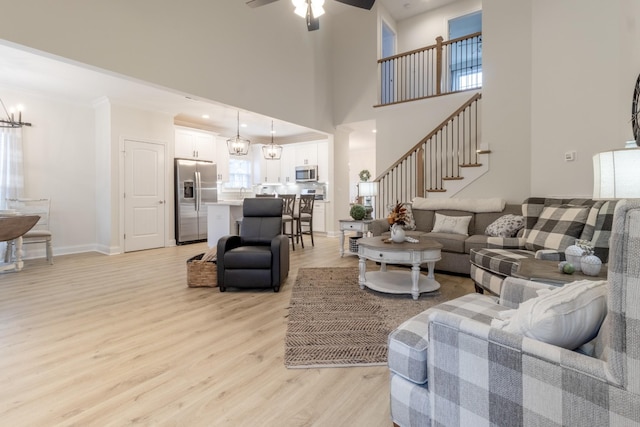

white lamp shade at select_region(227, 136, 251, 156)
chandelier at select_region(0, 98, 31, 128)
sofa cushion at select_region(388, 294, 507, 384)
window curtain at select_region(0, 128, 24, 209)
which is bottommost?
sofa cushion at select_region(388, 294, 507, 384)

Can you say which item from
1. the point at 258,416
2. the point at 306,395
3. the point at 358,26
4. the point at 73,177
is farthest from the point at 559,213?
the point at 73,177

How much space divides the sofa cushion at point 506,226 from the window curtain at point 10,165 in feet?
23.4

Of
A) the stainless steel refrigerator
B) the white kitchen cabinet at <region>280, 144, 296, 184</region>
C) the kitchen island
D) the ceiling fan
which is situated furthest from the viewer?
the white kitchen cabinet at <region>280, 144, 296, 184</region>

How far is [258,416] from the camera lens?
4.80ft

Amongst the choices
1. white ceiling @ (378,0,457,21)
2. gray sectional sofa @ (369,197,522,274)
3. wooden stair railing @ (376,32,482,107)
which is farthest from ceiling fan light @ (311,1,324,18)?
white ceiling @ (378,0,457,21)

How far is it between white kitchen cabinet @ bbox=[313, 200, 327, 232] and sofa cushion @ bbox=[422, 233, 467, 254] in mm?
3830

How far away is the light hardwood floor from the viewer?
1.49 m

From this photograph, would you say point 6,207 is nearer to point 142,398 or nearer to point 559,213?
point 142,398

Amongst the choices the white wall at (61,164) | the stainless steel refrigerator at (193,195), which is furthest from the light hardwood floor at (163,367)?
the stainless steel refrigerator at (193,195)

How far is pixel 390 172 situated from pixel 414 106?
1.39 metres

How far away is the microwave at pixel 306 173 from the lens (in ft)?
26.3

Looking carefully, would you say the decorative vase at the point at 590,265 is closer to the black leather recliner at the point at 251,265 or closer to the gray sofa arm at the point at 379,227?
the black leather recliner at the point at 251,265

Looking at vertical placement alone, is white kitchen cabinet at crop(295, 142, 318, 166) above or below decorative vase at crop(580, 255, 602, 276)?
above

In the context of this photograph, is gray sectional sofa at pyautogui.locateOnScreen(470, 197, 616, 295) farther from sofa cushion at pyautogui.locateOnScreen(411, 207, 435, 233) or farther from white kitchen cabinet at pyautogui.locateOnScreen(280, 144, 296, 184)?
white kitchen cabinet at pyautogui.locateOnScreen(280, 144, 296, 184)
